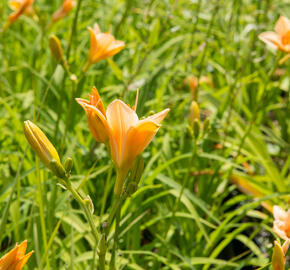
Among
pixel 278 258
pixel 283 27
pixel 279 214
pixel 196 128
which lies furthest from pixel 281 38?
pixel 278 258

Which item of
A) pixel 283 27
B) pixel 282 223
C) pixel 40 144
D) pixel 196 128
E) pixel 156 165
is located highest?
pixel 283 27

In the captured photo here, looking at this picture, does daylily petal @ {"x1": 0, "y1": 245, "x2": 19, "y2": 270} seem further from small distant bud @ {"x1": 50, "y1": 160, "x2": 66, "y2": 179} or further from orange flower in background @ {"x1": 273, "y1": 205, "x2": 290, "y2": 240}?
orange flower in background @ {"x1": 273, "y1": 205, "x2": 290, "y2": 240}

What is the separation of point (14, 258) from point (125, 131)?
0.25 meters

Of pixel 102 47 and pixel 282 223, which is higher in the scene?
pixel 102 47

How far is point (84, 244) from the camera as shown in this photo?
138cm

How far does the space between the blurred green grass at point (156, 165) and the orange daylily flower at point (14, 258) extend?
0.70ft

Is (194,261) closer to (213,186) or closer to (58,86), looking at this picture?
(213,186)

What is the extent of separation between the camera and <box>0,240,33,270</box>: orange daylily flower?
611 millimetres

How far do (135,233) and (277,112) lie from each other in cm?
124

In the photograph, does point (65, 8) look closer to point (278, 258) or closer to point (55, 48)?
point (55, 48)

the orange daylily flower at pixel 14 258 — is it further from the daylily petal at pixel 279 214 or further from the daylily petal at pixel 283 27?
the daylily petal at pixel 283 27

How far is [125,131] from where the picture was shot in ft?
2.12

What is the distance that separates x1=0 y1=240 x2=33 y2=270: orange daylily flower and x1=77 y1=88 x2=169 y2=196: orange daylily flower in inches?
6.5

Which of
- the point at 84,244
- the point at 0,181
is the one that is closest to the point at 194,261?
the point at 84,244
